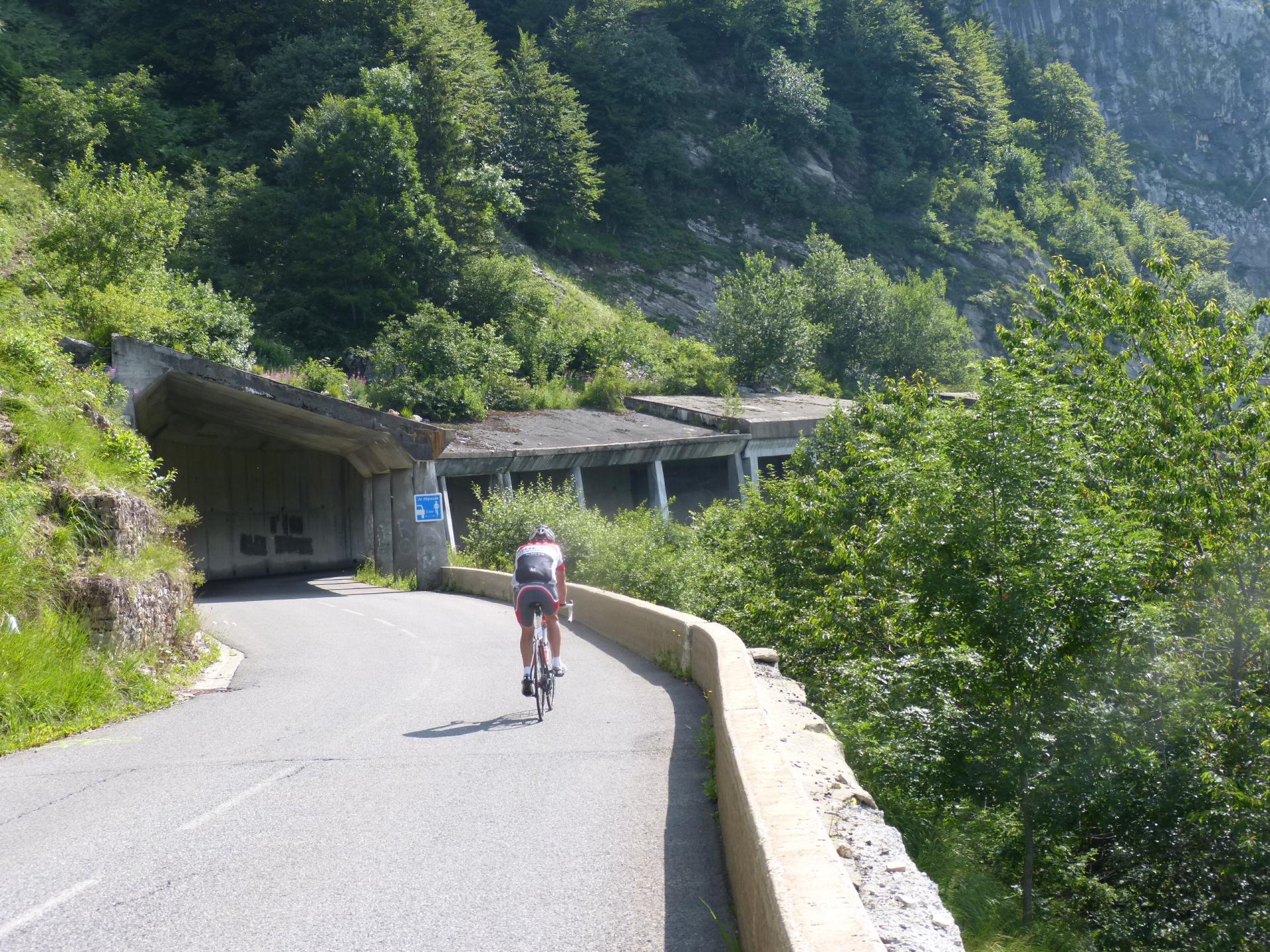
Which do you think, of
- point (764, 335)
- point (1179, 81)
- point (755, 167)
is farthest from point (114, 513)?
point (1179, 81)

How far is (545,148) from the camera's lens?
61.3 meters

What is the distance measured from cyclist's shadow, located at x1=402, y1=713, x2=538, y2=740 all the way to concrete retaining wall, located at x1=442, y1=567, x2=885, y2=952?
1.91 metres

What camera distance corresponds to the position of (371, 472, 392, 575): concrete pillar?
29.5 m

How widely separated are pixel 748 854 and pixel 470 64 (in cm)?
5550

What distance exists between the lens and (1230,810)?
10844 mm

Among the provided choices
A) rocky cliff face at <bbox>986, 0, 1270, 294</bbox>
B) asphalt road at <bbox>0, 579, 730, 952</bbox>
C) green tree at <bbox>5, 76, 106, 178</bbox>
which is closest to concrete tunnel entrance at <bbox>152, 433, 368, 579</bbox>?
green tree at <bbox>5, 76, 106, 178</bbox>

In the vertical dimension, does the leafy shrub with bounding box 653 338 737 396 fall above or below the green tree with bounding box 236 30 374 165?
below

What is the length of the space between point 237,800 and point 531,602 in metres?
3.74

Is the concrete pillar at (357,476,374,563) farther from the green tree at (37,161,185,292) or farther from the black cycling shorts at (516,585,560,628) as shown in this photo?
the black cycling shorts at (516,585,560,628)

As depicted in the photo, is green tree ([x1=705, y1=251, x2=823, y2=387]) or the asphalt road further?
green tree ([x1=705, y1=251, x2=823, y2=387])

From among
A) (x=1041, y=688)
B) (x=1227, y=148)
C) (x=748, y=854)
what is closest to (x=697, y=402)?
(x=1041, y=688)

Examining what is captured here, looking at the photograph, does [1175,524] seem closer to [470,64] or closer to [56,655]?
[56,655]

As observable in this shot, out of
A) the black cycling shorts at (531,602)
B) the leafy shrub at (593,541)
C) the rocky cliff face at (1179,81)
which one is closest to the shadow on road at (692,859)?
the black cycling shorts at (531,602)

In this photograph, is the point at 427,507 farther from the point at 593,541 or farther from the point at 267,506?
the point at 267,506
